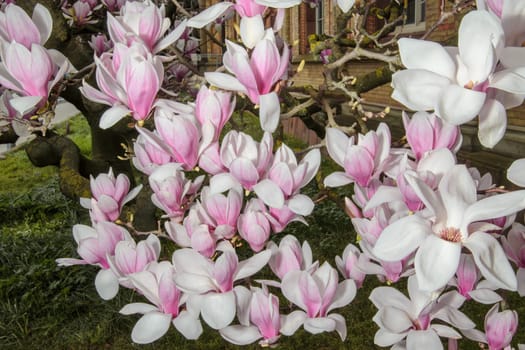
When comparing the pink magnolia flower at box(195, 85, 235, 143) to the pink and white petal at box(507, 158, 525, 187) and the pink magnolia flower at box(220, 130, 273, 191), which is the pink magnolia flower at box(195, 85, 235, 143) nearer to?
the pink magnolia flower at box(220, 130, 273, 191)

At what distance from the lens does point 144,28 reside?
1.41m

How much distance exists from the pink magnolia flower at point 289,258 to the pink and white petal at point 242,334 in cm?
15

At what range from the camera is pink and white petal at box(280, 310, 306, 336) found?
4.59ft

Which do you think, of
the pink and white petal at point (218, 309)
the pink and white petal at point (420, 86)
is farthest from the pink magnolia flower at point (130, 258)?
the pink and white petal at point (420, 86)

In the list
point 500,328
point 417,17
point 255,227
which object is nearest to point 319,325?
point 255,227

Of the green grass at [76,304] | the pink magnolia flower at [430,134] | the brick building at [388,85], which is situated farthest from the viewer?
the brick building at [388,85]

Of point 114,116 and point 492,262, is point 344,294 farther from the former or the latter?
point 114,116

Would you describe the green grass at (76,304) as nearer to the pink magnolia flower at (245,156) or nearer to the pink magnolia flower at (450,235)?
the pink magnolia flower at (245,156)

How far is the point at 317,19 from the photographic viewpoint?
50.2 ft

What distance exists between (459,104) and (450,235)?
238 mm

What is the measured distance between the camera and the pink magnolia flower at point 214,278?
1.27 meters

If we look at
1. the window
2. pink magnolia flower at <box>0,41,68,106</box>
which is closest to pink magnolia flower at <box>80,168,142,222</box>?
pink magnolia flower at <box>0,41,68,106</box>

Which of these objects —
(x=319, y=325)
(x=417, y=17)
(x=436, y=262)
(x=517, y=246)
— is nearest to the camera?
(x=436, y=262)

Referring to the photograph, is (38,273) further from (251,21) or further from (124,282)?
(251,21)
